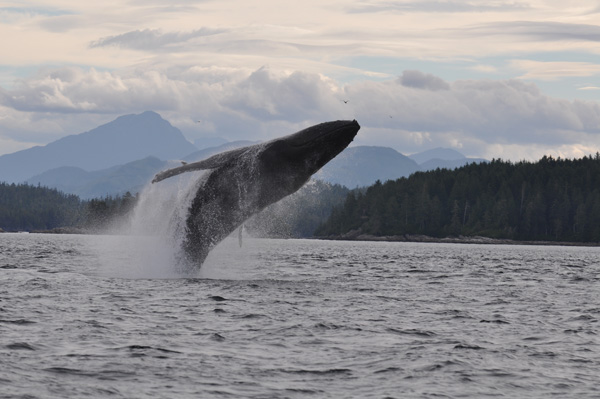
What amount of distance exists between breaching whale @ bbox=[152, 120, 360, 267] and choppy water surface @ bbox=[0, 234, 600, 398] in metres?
2.42

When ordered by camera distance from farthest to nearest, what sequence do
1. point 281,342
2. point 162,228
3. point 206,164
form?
1. point 162,228
2. point 206,164
3. point 281,342

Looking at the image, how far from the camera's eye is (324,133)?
833 inches

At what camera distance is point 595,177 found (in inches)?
7746

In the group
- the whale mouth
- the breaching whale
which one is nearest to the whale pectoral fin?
the breaching whale

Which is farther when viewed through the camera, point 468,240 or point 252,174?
point 468,240

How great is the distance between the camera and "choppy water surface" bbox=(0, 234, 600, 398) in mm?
12875

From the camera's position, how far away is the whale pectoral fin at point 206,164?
21.4 metres

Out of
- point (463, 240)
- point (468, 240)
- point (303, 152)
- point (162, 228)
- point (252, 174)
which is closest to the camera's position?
point (303, 152)

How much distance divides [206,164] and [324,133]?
357 centimetres

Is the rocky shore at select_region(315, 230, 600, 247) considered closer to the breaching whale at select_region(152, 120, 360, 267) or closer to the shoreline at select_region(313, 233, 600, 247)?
the shoreline at select_region(313, 233, 600, 247)

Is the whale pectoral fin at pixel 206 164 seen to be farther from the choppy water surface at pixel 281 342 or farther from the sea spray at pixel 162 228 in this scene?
the choppy water surface at pixel 281 342

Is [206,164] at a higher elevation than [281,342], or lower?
higher

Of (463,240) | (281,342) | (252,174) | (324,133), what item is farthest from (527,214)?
(281,342)

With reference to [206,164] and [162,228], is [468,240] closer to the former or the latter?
[162,228]
